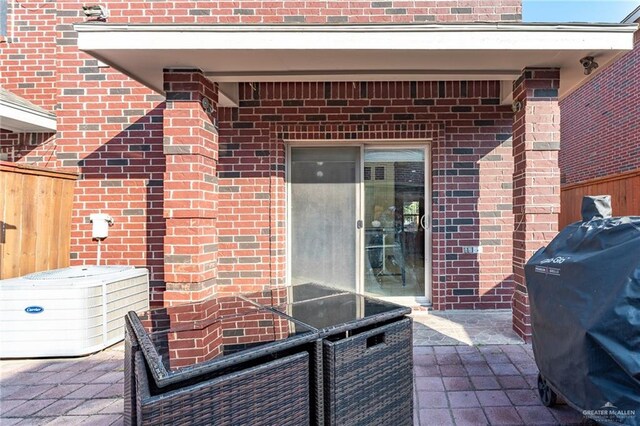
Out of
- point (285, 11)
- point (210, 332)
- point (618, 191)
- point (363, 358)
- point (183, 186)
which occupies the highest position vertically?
point (285, 11)

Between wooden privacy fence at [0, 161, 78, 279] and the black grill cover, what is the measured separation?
445 cm

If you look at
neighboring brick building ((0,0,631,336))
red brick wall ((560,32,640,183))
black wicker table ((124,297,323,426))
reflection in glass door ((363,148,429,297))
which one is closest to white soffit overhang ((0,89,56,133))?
neighboring brick building ((0,0,631,336))

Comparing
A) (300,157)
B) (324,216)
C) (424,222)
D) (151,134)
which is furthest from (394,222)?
(151,134)

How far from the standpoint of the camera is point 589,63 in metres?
2.93

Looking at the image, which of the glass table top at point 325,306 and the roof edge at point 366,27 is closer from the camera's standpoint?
the glass table top at point 325,306

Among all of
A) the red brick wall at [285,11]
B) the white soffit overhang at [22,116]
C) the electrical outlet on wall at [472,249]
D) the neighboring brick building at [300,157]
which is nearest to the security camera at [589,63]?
the neighboring brick building at [300,157]

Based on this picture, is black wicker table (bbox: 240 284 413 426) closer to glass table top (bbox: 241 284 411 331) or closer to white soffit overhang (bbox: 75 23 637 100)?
glass table top (bbox: 241 284 411 331)

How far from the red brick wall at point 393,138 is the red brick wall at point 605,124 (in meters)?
4.85

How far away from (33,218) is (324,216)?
3059mm

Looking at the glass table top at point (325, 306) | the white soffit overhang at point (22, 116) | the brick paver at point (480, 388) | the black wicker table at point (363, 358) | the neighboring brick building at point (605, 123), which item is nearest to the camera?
the black wicker table at point (363, 358)

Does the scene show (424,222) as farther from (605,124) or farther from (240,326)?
(605,124)

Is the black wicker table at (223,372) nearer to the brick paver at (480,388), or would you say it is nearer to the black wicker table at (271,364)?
the black wicker table at (271,364)

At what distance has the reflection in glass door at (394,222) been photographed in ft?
13.9

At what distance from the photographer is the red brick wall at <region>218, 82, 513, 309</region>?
4.02 meters
